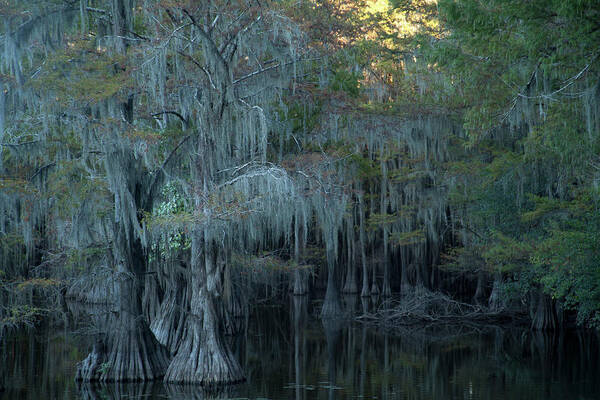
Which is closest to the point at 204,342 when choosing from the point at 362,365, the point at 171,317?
the point at 171,317

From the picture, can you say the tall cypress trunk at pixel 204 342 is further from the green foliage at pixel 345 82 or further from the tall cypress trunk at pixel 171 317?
the green foliage at pixel 345 82

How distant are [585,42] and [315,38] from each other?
337 inches

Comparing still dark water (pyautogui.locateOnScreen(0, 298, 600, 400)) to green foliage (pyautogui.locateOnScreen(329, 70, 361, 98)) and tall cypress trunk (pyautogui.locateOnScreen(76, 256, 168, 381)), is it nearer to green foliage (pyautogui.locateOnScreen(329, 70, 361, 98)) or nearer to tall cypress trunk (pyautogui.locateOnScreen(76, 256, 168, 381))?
tall cypress trunk (pyautogui.locateOnScreen(76, 256, 168, 381))

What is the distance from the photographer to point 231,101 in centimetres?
1346

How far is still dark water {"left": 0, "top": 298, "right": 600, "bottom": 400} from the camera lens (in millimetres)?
12070

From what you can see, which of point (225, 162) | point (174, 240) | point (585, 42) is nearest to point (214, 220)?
point (225, 162)

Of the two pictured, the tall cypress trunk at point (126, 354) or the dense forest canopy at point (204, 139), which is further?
the tall cypress trunk at point (126, 354)

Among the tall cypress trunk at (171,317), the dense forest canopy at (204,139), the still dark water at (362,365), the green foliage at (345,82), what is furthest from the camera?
the green foliage at (345,82)

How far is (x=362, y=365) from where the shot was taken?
1510 cm

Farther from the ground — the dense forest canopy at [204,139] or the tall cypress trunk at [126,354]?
the dense forest canopy at [204,139]

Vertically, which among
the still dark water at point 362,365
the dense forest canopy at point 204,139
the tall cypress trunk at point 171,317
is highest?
the dense forest canopy at point 204,139

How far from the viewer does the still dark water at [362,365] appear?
12070mm

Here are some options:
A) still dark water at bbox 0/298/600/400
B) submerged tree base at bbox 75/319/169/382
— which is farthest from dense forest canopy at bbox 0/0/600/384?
still dark water at bbox 0/298/600/400

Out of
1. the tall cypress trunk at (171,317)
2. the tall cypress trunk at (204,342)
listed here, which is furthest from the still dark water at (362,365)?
the tall cypress trunk at (171,317)
